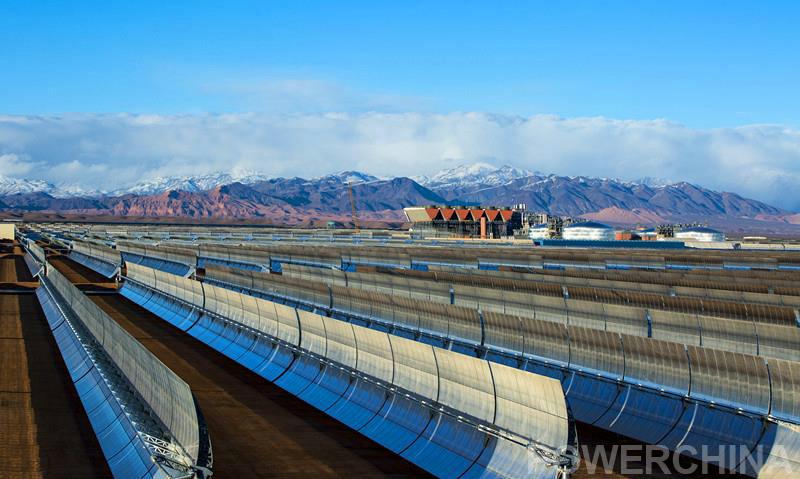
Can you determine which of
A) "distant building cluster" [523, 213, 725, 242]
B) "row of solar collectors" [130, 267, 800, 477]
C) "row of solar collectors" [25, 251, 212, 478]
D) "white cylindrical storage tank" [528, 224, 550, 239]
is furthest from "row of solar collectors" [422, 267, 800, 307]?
"white cylindrical storage tank" [528, 224, 550, 239]

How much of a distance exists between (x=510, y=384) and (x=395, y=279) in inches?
1167

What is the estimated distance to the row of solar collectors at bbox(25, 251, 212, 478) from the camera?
1638 centimetres

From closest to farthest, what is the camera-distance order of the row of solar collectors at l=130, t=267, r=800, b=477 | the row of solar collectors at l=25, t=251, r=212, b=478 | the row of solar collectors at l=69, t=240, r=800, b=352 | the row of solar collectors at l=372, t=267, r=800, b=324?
the row of solar collectors at l=25, t=251, r=212, b=478, the row of solar collectors at l=130, t=267, r=800, b=477, the row of solar collectors at l=69, t=240, r=800, b=352, the row of solar collectors at l=372, t=267, r=800, b=324

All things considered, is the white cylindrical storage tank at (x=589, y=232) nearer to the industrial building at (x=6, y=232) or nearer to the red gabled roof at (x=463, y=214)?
the red gabled roof at (x=463, y=214)

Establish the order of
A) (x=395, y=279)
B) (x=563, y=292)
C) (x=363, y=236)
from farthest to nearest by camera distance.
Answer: (x=363, y=236) < (x=395, y=279) < (x=563, y=292)

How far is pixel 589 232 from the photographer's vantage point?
132375 millimetres

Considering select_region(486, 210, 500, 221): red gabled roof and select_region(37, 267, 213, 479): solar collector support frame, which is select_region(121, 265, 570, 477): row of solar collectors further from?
select_region(486, 210, 500, 221): red gabled roof

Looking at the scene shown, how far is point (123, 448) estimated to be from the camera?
18.9m

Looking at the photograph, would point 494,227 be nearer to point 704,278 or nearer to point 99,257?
point 99,257

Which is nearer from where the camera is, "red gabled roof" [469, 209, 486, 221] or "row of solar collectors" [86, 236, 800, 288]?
"row of solar collectors" [86, 236, 800, 288]

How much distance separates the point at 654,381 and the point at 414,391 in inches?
273

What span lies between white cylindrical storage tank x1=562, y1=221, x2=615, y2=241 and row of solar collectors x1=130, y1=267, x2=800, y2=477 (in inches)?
4017

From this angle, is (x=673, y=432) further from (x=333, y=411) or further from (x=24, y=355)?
(x=24, y=355)

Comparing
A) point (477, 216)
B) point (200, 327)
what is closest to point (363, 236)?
point (477, 216)
